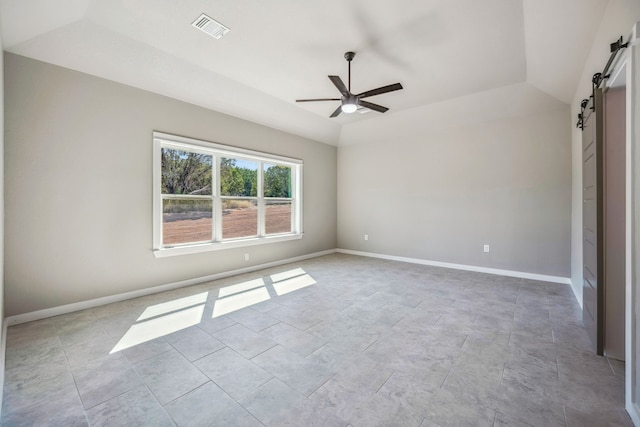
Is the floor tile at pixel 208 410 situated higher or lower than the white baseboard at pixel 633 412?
lower

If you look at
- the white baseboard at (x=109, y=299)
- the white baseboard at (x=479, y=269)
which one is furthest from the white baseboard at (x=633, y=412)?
the white baseboard at (x=109, y=299)

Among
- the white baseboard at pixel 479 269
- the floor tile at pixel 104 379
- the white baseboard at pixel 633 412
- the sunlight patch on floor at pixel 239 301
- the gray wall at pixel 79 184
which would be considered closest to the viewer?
the white baseboard at pixel 633 412

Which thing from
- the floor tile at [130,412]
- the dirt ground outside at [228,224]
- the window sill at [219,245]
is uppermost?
the dirt ground outside at [228,224]

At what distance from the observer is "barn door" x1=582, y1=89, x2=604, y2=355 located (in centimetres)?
214

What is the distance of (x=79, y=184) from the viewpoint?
121 inches

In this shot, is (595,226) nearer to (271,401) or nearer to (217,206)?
(271,401)

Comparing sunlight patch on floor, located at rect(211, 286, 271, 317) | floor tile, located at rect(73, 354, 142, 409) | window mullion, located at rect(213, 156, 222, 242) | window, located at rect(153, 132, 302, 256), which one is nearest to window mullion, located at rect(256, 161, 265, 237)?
window, located at rect(153, 132, 302, 256)

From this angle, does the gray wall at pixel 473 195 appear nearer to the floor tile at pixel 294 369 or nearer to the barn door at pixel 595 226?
the barn door at pixel 595 226

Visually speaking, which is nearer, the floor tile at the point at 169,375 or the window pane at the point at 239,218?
the floor tile at the point at 169,375

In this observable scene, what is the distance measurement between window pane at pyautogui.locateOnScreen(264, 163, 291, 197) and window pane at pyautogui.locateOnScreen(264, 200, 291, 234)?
204 millimetres

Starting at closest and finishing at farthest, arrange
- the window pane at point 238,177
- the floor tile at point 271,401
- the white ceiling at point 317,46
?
the floor tile at point 271,401
the white ceiling at point 317,46
the window pane at point 238,177

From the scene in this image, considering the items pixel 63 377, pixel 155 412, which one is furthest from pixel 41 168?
pixel 155 412

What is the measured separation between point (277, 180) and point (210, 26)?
3.12 m

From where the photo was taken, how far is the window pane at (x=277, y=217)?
17.7 ft
